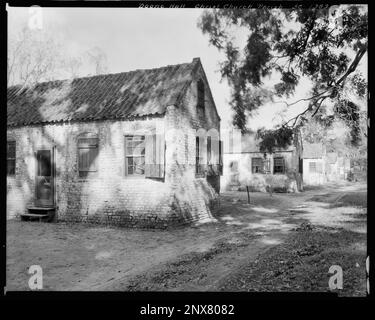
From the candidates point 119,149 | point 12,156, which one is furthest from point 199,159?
point 12,156

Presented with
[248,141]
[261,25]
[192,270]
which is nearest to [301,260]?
[192,270]

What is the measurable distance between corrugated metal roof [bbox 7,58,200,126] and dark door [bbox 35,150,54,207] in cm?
125

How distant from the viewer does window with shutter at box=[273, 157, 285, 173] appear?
79.8 feet

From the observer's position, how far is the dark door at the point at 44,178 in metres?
11.9

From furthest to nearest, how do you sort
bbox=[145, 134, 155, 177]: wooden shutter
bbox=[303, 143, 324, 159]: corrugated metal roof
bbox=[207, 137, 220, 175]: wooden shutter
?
bbox=[303, 143, 324, 159]: corrugated metal roof, bbox=[207, 137, 220, 175]: wooden shutter, bbox=[145, 134, 155, 177]: wooden shutter

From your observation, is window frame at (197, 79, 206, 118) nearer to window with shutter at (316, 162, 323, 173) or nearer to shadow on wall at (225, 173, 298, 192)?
shadow on wall at (225, 173, 298, 192)

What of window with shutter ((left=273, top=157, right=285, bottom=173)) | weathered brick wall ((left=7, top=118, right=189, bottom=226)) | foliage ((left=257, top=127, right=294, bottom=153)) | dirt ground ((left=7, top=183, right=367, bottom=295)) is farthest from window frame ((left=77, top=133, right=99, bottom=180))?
window with shutter ((left=273, top=157, right=285, bottom=173))

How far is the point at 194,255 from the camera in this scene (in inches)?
278

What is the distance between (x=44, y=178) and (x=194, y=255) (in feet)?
24.5

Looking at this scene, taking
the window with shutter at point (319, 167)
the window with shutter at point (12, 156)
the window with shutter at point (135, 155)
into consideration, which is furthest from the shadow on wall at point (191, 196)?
the window with shutter at point (319, 167)

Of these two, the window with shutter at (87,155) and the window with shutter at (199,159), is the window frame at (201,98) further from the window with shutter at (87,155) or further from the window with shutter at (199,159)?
the window with shutter at (87,155)

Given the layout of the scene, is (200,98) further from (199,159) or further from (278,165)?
(278,165)

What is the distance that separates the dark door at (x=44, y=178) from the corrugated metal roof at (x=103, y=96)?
1.25m
